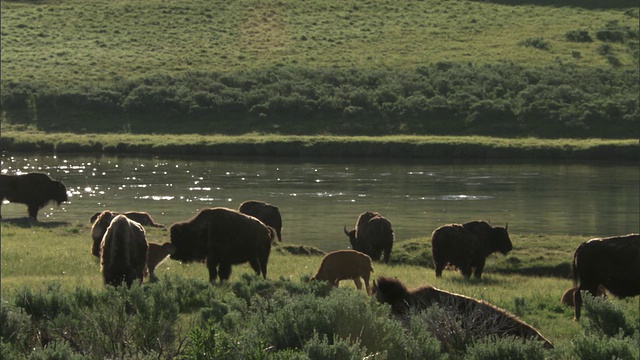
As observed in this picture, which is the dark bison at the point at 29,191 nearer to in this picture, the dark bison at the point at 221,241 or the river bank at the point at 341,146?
the dark bison at the point at 221,241

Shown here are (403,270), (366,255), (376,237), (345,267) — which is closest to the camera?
(345,267)

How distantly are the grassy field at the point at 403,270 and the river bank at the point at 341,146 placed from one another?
2500cm

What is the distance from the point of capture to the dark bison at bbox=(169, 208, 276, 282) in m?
16.8

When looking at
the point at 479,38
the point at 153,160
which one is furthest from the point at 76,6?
the point at 153,160

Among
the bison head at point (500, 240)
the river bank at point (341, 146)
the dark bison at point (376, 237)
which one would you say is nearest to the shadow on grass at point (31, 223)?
the dark bison at point (376, 237)

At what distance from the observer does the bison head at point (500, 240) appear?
20.8 meters

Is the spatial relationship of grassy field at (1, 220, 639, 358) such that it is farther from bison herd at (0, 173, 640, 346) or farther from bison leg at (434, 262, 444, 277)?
bison herd at (0, 173, 640, 346)

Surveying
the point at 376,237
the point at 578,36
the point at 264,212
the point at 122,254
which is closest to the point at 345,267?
the point at 122,254

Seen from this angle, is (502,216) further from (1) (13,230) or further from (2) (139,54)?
(2) (139,54)

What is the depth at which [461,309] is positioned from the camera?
385 inches

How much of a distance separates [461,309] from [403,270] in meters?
10.1

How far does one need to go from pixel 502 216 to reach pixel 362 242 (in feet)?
32.2

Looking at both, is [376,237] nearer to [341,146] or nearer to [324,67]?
[341,146]

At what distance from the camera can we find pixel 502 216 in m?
31.1
